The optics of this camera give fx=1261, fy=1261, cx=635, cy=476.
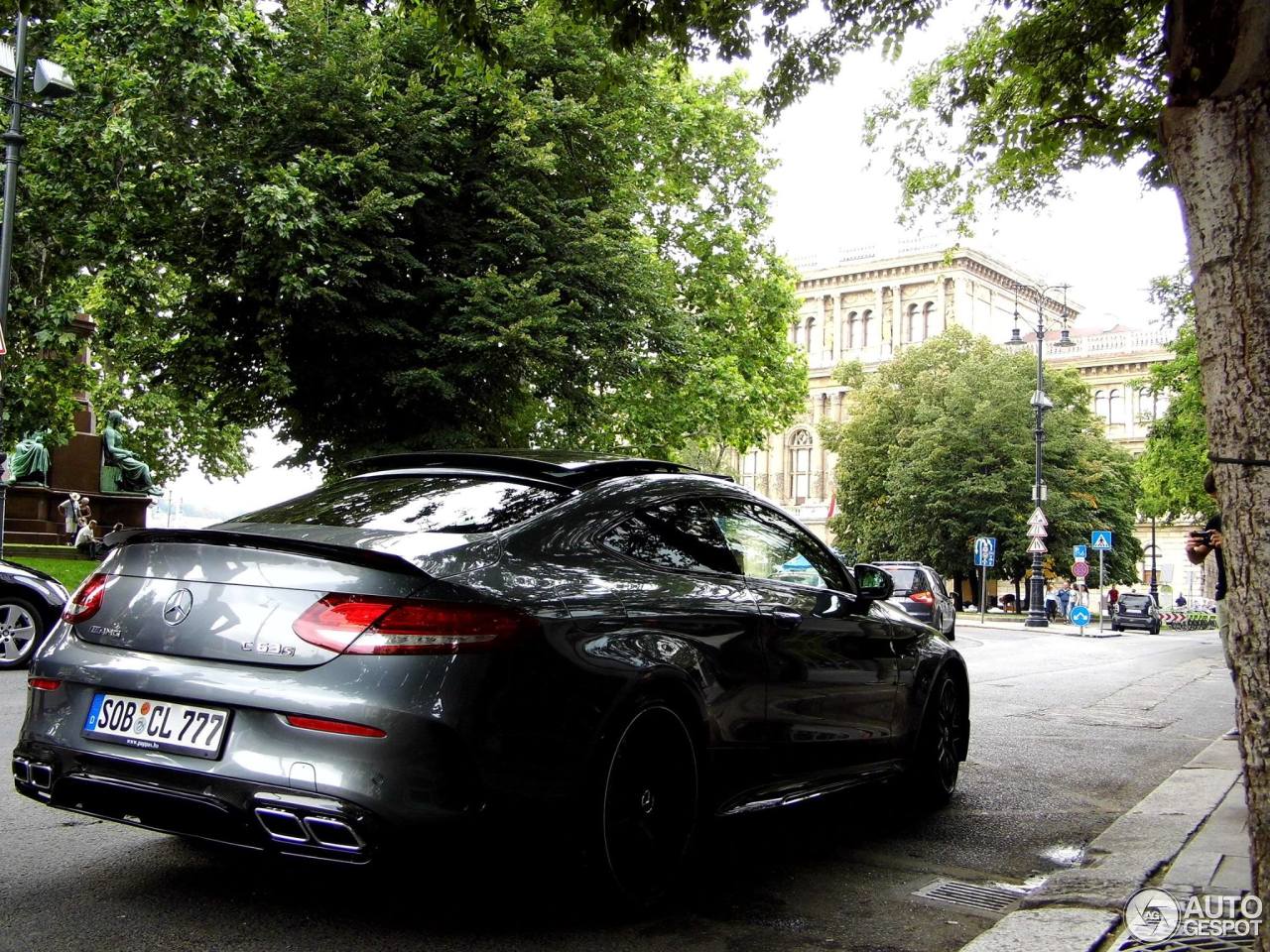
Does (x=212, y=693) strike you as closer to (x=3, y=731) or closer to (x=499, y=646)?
(x=499, y=646)

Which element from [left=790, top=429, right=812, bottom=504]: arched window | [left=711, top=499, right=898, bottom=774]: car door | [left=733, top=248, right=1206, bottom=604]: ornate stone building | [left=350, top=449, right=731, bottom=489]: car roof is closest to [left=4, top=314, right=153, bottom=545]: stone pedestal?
[left=350, top=449, right=731, bottom=489]: car roof

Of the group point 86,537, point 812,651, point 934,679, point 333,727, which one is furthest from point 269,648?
point 86,537

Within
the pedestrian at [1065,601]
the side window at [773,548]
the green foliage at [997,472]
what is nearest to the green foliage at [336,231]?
the side window at [773,548]

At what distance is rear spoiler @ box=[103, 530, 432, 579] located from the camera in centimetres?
385

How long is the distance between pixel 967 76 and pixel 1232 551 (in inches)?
458

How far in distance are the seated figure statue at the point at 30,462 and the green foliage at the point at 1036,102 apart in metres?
18.2

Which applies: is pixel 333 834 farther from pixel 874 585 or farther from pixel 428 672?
pixel 874 585

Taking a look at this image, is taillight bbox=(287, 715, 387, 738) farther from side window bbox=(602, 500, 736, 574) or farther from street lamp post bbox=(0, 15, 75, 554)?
street lamp post bbox=(0, 15, 75, 554)

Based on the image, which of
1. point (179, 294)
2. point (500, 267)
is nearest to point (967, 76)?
point (500, 267)

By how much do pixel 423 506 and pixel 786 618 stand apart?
5.40 feet

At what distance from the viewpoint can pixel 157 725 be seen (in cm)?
387

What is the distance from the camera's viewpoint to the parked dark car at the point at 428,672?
3660 mm

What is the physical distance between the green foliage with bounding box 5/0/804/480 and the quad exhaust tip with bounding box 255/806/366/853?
53.6 feet

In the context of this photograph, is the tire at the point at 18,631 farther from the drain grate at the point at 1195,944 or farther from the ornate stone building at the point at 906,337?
the ornate stone building at the point at 906,337
